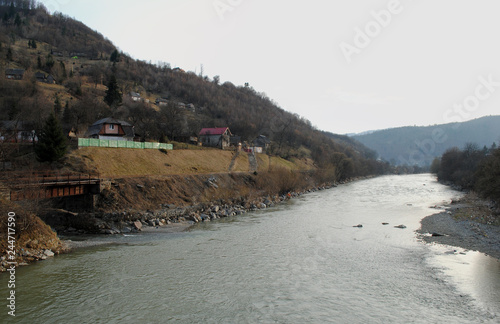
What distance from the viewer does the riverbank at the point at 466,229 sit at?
20.4 meters

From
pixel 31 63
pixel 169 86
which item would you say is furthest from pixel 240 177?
pixel 169 86

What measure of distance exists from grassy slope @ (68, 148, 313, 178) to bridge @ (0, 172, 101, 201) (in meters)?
2.87

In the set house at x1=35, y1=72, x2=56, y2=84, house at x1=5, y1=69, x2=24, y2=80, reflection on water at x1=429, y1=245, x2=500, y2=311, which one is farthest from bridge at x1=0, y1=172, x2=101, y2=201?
house at x1=35, y1=72, x2=56, y2=84

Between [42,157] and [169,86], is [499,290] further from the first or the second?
[169,86]

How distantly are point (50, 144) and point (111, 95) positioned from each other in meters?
46.2

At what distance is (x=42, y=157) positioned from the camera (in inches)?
1124

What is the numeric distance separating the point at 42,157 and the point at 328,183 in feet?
197

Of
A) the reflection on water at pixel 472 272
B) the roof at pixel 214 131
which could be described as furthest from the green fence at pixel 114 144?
the reflection on water at pixel 472 272

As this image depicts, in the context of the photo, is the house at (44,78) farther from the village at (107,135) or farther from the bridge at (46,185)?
the bridge at (46,185)

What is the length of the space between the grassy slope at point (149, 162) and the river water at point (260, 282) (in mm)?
12439

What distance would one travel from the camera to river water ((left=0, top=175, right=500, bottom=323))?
11211 millimetres

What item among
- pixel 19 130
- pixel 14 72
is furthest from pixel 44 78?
pixel 19 130

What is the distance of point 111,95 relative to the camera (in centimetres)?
7062

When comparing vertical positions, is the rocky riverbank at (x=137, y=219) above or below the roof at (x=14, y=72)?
below
